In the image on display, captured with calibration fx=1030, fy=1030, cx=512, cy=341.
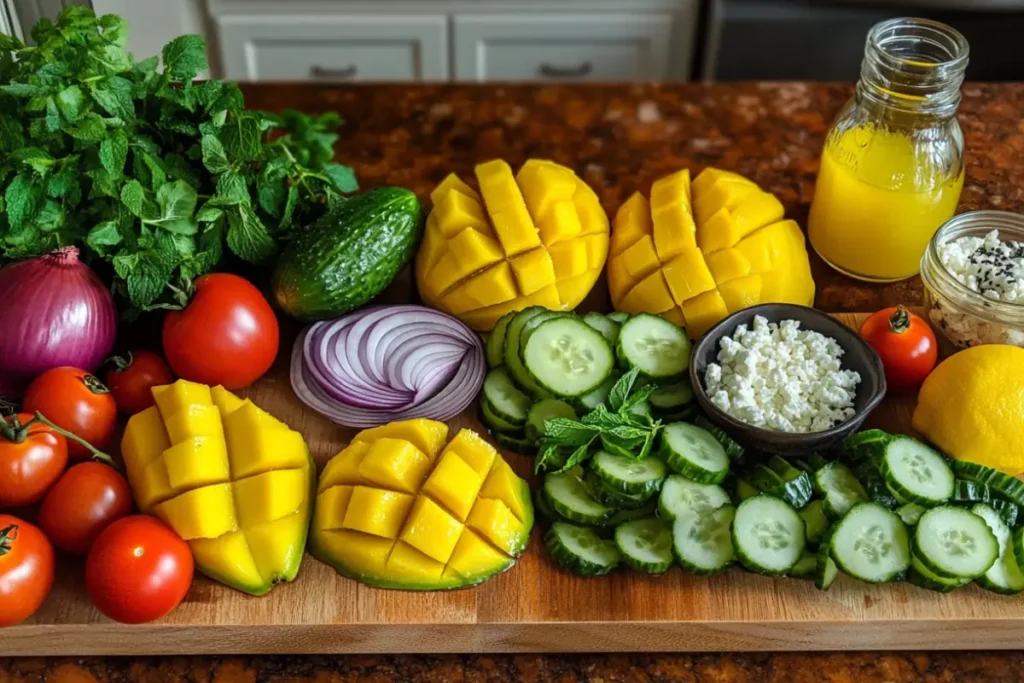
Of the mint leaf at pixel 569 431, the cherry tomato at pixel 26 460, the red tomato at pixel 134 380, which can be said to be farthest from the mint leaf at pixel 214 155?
the mint leaf at pixel 569 431

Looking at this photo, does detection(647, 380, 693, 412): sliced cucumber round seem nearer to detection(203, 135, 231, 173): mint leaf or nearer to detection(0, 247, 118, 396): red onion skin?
detection(203, 135, 231, 173): mint leaf

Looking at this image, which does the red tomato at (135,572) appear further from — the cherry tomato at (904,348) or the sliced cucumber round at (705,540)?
the cherry tomato at (904,348)

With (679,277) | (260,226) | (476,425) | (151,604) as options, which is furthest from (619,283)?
(151,604)

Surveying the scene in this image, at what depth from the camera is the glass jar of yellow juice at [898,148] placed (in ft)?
6.39

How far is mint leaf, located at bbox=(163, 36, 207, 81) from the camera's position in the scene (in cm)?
189

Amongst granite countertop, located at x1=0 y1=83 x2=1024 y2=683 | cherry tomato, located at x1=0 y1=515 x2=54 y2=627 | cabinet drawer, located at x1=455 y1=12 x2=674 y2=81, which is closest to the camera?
cherry tomato, located at x1=0 y1=515 x2=54 y2=627

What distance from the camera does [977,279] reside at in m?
1.92

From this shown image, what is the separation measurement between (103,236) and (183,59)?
0.37m

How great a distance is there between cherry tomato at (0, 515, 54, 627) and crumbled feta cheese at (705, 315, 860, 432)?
1.12m

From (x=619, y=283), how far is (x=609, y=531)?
1.83 ft

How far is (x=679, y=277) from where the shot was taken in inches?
77.7

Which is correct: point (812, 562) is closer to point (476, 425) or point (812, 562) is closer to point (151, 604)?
point (476, 425)

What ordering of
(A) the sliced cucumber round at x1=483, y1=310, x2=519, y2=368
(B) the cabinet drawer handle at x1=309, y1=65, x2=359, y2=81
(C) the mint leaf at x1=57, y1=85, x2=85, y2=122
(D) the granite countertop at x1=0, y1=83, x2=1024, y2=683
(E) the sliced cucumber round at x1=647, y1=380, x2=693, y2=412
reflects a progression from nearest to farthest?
(C) the mint leaf at x1=57, y1=85, x2=85, y2=122 → (E) the sliced cucumber round at x1=647, y1=380, x2=693, y2=412 → (A) the sliced cucumber round at x1=483, y1=310, x2=519, y2=368 → (D) the granite countertop at x1=0, y1=83, x2=1024, y2=683 → (B) the cabinet drawer handle at x1=309, y1=65, x2=359, y2=81

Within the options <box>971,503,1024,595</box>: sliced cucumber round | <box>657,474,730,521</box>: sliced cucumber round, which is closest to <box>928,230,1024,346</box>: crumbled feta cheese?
<box>971,503,1024,595</box>: sliced cucumber round
